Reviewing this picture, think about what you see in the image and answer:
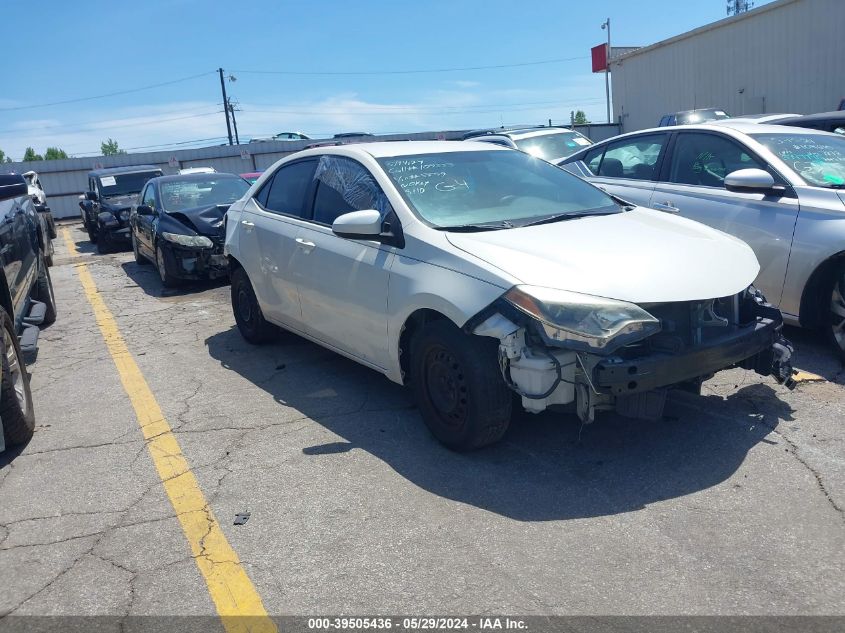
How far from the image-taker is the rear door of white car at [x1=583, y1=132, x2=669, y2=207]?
6641mm

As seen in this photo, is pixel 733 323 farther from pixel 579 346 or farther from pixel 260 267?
pixel 260 267

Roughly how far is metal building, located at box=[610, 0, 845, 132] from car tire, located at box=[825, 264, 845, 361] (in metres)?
16.9

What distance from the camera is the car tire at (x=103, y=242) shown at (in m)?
15.4

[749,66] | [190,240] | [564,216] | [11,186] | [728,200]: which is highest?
[749,66]

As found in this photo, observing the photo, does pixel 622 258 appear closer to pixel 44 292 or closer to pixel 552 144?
pixel 44 292

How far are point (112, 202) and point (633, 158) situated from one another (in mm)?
12487

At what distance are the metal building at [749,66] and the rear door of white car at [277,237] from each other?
18165mm

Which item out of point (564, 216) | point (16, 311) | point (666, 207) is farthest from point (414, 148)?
point (16, 311)

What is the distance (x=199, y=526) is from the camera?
3643 millimetres

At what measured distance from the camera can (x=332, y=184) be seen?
536cm

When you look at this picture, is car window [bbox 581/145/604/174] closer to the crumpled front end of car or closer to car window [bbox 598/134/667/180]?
car window [bbox 598/134/667/180]

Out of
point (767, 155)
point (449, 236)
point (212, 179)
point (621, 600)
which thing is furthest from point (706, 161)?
point (212, 179)

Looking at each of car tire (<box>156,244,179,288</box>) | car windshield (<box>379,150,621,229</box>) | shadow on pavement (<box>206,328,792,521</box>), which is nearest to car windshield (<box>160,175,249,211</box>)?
car tire (<box>156,244,179,288</box>)

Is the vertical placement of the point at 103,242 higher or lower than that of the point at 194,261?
lower
